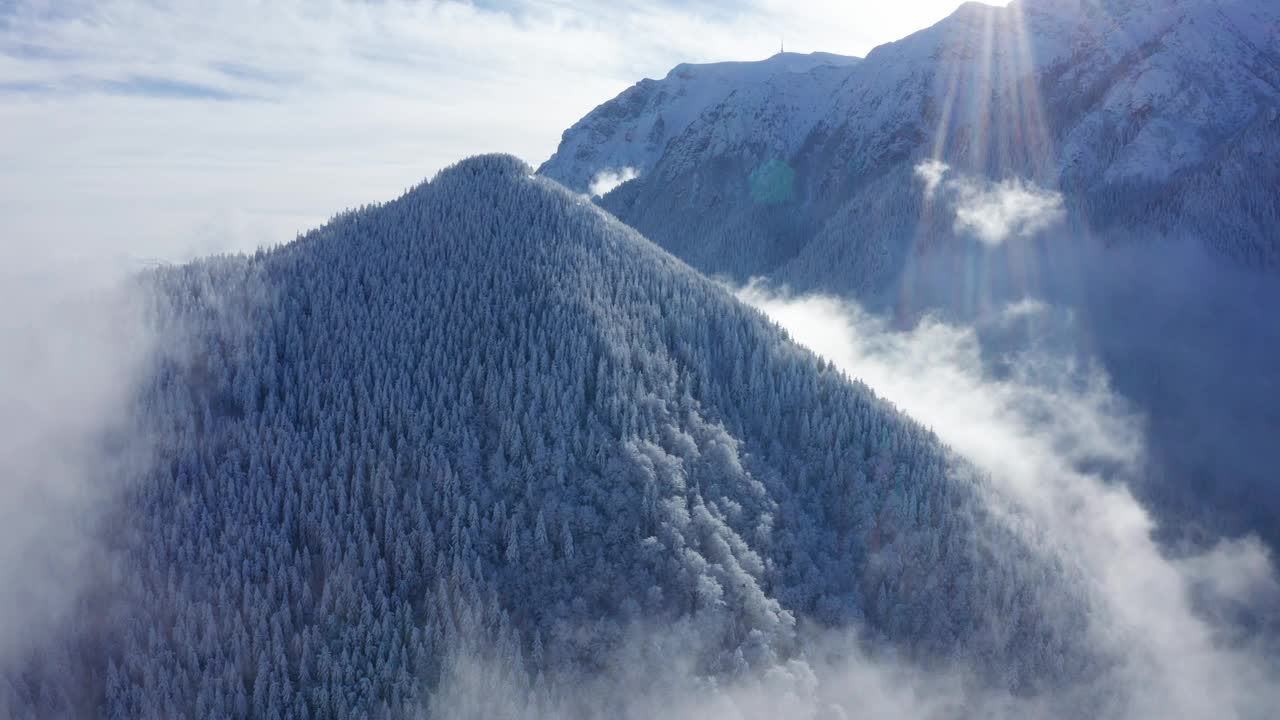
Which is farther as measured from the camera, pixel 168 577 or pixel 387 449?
pixel 387 449

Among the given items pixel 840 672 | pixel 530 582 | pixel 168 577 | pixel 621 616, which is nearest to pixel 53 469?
pixel 168 577

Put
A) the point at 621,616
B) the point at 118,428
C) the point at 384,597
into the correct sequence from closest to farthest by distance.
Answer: the point at 384,597
the point at 621,616
the point at 118,428

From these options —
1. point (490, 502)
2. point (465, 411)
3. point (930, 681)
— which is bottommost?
point (930, 681)

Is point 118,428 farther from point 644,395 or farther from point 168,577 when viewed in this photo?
point 644,395

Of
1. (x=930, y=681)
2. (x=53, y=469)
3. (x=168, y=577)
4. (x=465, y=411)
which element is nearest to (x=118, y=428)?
(x=53, y=469)

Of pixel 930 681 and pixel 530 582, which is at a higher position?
pixel 530 582

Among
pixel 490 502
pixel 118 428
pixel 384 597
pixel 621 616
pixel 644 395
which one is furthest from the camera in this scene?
pixel 644 395

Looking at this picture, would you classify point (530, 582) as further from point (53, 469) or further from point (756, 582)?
point (53, 469)

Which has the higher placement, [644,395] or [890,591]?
[644,395]

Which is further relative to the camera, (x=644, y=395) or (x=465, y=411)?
(x=644, y=395)
